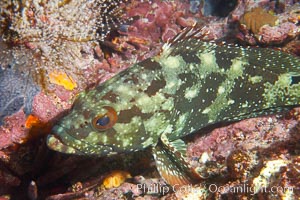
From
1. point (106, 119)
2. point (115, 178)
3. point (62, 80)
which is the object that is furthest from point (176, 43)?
point (115, 178)

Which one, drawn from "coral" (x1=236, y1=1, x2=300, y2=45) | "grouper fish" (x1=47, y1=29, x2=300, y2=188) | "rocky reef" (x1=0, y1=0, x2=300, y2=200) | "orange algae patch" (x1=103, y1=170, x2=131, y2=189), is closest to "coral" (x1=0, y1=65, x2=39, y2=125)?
"rocky reef" (x1=0, y1=0, x2=300, y2=200)

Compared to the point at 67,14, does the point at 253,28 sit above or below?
above

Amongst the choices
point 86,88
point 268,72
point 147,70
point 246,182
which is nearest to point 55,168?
point 86,88

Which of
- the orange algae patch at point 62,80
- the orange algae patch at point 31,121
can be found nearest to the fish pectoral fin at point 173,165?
the orange algae patch at point 62,80

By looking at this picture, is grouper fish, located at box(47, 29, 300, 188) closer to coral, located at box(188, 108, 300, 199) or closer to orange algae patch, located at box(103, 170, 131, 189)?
coral, located at box(188, 108, 300, 199)

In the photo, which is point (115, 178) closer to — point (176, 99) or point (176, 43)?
point (176, 99)

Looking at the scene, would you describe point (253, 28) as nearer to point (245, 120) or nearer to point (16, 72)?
point (245, 120)
